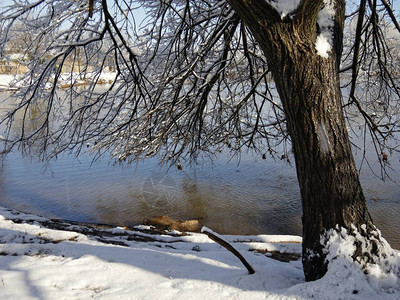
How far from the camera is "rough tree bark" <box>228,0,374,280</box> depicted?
2531 millimetres

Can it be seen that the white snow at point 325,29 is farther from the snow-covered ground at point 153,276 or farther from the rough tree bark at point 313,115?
the snow-covered ground at point 153,276

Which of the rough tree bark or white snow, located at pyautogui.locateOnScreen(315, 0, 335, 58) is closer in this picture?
the rough tree bark

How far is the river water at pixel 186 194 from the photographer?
8195 mm

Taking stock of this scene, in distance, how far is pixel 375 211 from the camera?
812 centimetres

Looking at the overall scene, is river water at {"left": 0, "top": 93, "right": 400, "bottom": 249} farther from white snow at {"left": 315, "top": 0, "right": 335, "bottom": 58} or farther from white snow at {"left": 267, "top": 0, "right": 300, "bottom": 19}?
white snow at {"left": 267, "top": 0, "right": 300, "bottom": 19}

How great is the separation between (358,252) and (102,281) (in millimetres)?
1798

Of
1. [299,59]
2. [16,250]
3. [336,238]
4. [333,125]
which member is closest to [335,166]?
[333,125]

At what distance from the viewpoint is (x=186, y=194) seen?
978cm

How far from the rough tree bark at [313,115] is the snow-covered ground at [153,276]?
25 cm

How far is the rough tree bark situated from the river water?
5016 millimetres

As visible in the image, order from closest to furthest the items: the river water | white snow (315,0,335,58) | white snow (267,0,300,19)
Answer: white snow (267,0,300,19)
white snow (315,0,335,58)
the river water

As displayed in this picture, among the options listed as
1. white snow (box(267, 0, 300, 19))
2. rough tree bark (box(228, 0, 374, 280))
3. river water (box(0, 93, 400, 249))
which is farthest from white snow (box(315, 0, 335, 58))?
river water (box(0, 93, 400, 249))

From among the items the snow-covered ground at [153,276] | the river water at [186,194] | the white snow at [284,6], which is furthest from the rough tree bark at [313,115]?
the river water at [186,194]

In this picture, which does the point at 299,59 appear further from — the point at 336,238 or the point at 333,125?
the point at 336,238
